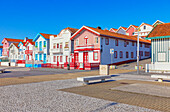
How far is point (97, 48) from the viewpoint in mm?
31828

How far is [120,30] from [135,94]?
6352 cm

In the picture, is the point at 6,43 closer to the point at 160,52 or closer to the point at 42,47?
the point at 42,47

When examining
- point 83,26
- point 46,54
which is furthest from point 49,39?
point 83,26

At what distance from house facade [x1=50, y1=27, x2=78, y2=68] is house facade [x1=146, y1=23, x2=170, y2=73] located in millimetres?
19318

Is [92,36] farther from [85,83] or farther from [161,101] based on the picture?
[161,101]

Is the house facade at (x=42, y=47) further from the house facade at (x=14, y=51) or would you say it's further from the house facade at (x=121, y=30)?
the house facade at (x=121, y=30)

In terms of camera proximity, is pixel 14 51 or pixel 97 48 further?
pixel 14 51

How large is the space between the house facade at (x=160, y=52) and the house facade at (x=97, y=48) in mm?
9917

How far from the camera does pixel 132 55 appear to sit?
132 feet

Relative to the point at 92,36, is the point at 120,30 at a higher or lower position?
higher

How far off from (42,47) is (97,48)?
20.8 meters

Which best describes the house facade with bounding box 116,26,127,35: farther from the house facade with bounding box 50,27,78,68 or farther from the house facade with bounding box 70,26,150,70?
the house facade with bounding box 50,27,78,68

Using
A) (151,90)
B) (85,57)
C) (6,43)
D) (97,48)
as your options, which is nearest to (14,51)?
(6,43)

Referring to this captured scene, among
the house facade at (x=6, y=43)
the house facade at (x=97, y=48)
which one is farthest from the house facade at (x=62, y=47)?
the house facade at (x=6, y=43)
